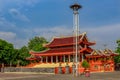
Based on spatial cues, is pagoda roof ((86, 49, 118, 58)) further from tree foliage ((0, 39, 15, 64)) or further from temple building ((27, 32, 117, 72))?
tree foliage ((0, 39, 15, 64))

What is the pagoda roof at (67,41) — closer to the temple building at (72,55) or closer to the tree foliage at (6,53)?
the temple building at (72,55)

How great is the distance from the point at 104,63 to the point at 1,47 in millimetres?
24684

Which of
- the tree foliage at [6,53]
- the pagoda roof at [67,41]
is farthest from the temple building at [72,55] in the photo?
the tree foliage at [6,53]

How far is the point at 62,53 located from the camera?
5653cm

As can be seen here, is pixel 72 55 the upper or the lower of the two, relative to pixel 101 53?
lower

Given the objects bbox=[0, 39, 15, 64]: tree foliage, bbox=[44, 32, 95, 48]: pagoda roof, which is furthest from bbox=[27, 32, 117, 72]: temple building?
bbox=[0, 39, 15, 64]: tree foliage

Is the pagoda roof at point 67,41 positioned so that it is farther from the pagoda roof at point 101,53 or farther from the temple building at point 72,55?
the pagoda roof at point 101,53

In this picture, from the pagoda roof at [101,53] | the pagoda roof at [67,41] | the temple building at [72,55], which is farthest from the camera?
the pagoda roof at [67,41]

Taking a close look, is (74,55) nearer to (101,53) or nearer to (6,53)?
(101,53)

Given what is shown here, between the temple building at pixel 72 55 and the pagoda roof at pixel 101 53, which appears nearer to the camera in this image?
the pagoda roof at pixel 101 53

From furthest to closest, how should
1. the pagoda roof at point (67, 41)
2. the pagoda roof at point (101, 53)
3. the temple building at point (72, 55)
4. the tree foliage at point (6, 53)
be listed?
the tree foliage at point (6, 53)
the pagoda roof at point (67, 41)
the temple building at point (72, 55)
the pagoda roof at point (101, 53)

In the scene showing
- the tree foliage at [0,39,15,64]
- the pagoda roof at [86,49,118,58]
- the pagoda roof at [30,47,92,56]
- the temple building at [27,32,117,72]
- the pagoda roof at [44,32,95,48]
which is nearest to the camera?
the pagoda roof at [86,49,118,58]

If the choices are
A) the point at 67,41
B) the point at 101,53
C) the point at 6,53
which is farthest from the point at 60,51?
the point at 6,53

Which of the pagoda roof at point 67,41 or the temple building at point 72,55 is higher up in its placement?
the pagoda roof at point 67,41
